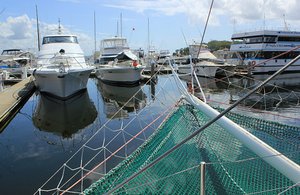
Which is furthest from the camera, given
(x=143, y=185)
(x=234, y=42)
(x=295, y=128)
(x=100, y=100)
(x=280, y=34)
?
(x=234, y=42)

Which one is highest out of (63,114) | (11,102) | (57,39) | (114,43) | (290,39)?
(290,39)

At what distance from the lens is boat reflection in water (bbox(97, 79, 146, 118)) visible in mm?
16286

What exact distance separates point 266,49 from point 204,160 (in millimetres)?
35927

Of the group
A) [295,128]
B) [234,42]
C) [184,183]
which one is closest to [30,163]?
[184,183]

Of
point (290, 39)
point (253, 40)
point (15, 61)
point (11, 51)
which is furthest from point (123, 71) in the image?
point (11, 51)

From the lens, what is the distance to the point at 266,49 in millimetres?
37656

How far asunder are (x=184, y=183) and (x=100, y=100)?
17372 millimetres

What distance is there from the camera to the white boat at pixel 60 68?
18.6 metres

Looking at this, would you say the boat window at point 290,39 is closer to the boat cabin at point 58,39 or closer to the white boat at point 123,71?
the white boat at point 123,71

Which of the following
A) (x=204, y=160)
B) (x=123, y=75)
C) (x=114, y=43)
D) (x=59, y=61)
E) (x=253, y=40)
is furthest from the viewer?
(x=253, y=40)

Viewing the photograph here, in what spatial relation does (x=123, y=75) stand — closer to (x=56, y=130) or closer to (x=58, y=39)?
(x=58, y=39)

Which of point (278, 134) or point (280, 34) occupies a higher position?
point (280, 34)

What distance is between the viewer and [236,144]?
500cm

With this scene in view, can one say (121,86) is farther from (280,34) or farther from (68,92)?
(280,34)
